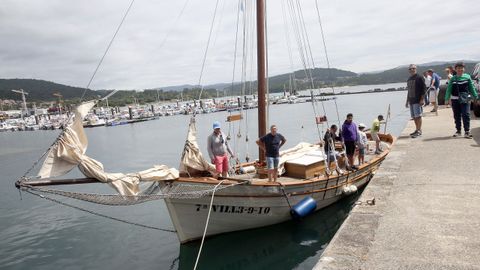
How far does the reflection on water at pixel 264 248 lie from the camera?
944 cm

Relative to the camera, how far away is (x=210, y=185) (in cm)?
885

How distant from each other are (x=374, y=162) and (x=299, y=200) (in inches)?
165

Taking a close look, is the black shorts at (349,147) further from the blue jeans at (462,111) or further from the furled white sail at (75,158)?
the furled white sail at (75,158)

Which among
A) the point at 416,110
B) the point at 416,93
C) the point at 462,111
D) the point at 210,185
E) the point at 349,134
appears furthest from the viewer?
the point at 349,134

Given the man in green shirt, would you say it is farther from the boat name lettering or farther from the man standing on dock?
the boat name lettering

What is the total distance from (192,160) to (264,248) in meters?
3.24

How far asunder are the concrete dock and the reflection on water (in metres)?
3.55

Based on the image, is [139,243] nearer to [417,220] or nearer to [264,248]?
[264,248]

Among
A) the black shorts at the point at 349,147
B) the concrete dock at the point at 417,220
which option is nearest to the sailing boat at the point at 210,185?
the black shorts at the point at 349,147

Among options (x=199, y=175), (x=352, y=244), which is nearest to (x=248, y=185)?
(x=199, y=175)

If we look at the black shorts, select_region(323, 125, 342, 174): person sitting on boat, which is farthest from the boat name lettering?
the black shorts

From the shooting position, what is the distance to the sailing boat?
290 inches

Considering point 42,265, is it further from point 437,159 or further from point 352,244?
point 437,159

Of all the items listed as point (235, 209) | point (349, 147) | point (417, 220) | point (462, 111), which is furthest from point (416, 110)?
point (417, 220)
